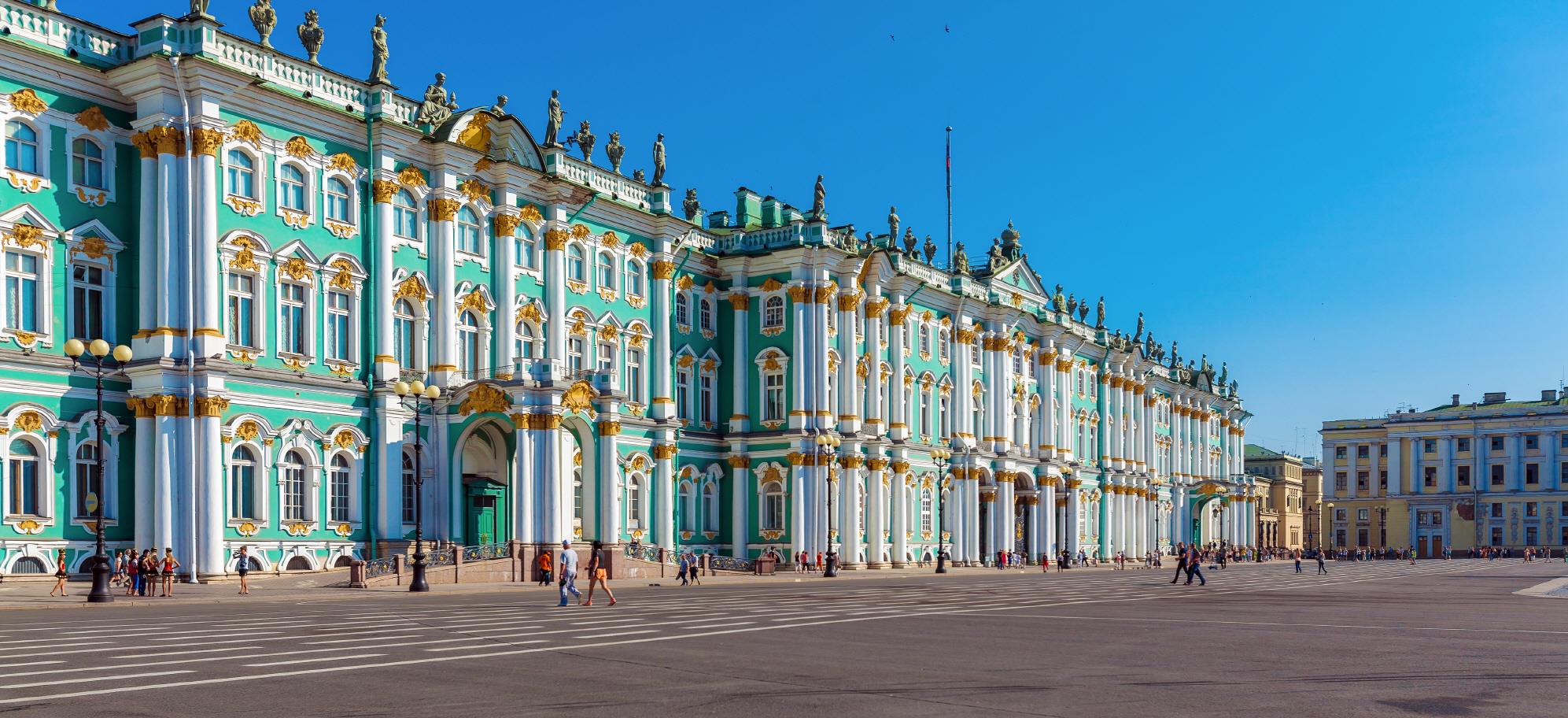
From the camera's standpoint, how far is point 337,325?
50031 mm

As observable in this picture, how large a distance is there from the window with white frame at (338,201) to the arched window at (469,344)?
601 cm

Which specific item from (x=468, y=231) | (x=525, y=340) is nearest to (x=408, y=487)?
(x=525, y=340)

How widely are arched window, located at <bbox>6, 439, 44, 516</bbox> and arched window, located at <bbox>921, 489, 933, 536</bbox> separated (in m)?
48.0

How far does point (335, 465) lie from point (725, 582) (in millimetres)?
14139

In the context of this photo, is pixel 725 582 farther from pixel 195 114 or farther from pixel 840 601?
pixel 195 114

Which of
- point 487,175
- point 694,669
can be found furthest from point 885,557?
point 694,669

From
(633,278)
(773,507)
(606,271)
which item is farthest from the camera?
(773,507)

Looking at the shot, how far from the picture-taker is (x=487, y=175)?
183 feet

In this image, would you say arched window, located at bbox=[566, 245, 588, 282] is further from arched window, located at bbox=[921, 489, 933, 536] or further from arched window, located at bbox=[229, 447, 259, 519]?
arched window, located at bbox=[921, 489, 933, 536]

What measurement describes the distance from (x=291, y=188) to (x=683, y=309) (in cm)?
2401

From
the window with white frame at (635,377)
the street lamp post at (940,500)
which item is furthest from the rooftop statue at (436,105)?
the street lamp post at (940,500)

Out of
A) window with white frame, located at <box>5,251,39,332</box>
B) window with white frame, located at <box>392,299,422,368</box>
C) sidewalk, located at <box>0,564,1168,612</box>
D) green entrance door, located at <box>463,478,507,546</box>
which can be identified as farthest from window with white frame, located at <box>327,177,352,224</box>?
sidewalk, located at <box>0,564,1168,612</box>

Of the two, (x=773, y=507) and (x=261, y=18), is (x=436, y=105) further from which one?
(x=773, y=507)

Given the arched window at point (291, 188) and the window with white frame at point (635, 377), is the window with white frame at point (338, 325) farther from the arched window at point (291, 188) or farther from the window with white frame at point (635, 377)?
the window with white frame at point (635, 377)
